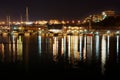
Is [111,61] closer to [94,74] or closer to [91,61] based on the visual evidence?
[91,61]

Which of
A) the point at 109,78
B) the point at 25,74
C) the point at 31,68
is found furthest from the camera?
the point at 31,68

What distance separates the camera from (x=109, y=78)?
1534 centimetres

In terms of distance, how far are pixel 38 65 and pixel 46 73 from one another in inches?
107

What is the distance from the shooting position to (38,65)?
→ 1933 centimetres

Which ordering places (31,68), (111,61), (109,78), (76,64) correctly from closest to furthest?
(109,78), (31,68), (76,64), (111,61)

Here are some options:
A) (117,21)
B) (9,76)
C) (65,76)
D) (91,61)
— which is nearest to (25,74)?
(9,76)

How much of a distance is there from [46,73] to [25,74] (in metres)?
0.98

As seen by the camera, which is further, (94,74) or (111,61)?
(111,61)

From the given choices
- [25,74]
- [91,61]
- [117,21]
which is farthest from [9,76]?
[117,21]

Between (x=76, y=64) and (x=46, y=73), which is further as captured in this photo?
(x=76, y=64)

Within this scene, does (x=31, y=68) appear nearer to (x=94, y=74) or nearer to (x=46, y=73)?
(x=46, y=73)

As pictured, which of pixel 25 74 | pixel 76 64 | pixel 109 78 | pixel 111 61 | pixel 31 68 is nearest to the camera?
pixel 109 78

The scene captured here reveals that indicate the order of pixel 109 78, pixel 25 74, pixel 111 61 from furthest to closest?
1. pixel 111 61
2. pixel 25 74
3. pixel 109 78

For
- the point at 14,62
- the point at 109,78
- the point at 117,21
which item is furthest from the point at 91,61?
the point at 117,21
